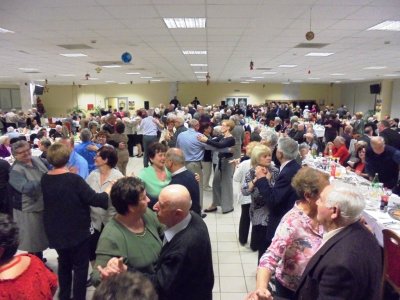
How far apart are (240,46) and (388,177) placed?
4.05 m

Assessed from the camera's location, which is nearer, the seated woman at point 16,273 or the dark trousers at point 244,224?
the seated woman at point 16,273

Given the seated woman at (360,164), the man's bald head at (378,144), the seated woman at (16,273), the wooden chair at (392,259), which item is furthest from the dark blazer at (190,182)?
the seated woman at (360,164)

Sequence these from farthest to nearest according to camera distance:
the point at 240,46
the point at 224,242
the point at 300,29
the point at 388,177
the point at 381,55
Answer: the point at 381,55, the point at 240,46, the point at 300,29, the point at 388,177, the point at 224,242

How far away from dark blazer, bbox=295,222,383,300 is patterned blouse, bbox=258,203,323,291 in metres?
0.29

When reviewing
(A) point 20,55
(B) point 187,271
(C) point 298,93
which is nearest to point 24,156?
(B) point 187,271

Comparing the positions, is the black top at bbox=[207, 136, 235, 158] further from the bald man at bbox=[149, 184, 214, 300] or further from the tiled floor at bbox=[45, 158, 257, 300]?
the bald man at bbox=[149, 184, 214, 300]

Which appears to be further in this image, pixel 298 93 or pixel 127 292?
pixel 298 93

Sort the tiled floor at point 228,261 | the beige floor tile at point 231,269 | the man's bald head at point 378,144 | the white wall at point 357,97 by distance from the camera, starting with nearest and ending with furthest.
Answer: the tiled floor at point 228,261, the beige floor tile at point 231,269, the man's bald head at point 378,144, the white wall at point 357,97

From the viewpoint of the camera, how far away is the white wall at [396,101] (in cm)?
1800

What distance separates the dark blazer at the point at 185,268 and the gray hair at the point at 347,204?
693 millimetres

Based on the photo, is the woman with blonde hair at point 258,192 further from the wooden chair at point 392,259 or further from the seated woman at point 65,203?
the seated woman at point 65,203

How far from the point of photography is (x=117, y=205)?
6.27ft

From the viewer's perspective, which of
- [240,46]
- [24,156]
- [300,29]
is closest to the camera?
[24,156]

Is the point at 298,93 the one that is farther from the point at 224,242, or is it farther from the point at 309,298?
the point at 309,298
